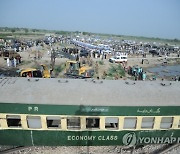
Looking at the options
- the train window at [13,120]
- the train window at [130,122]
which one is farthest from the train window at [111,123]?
the train window at [13,120]

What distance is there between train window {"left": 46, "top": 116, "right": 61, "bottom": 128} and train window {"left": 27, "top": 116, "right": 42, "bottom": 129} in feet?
1.31

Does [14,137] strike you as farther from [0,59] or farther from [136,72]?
[0,59]

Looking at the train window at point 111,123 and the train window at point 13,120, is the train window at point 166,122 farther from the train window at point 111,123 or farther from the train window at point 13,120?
the train window at point 13,120

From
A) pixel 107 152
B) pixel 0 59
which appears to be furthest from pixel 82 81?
pixel 0 59

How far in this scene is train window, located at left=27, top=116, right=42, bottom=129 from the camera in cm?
889

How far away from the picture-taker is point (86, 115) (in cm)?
889

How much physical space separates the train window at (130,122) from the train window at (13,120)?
4.87 m

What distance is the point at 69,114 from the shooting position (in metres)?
8.80

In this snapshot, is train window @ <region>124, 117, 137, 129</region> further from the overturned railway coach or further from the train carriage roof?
the train carriage roof

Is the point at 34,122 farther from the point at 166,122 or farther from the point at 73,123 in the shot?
the point at 166,122

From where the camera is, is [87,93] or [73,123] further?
[87,93]

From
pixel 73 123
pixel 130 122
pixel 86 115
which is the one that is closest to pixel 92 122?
pixel 86 115

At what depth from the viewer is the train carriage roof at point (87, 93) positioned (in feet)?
29.0

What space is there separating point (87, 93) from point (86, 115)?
1067 mm
